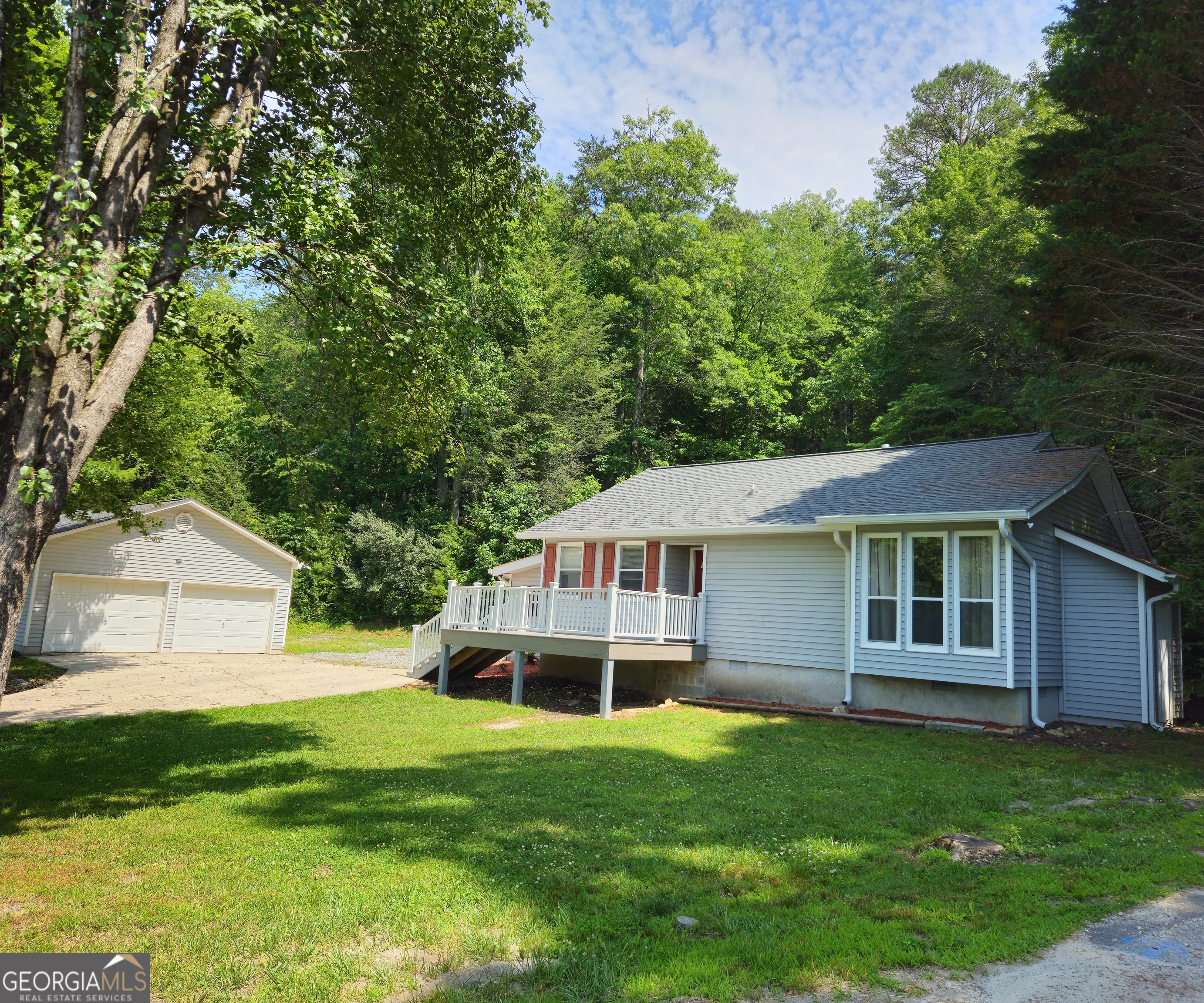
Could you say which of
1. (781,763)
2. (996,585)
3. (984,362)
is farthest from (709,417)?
(781,763)

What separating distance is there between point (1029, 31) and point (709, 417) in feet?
69.5

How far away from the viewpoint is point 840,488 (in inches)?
621

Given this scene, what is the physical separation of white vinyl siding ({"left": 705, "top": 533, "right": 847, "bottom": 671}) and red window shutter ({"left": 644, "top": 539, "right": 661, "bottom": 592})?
3.79ft

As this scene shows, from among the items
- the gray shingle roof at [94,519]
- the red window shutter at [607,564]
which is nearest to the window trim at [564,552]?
the red window shutter at [607,564]

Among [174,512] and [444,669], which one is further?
[174,512]

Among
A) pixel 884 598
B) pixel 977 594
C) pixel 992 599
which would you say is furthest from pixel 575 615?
pixel 992 599

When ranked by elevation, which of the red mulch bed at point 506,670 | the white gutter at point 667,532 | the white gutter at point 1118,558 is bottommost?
the red mulch bed at point 506,670

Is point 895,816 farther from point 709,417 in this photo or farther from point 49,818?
point 709,417

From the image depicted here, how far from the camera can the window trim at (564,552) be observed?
18.1 meters

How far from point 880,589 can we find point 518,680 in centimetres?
708

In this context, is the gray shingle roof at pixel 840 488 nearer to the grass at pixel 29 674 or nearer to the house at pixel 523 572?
the house at pixel 523 572

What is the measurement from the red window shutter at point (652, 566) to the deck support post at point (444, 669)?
4.47 m

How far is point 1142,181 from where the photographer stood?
33.7 ft

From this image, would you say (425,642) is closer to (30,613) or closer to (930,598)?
(930,598)
